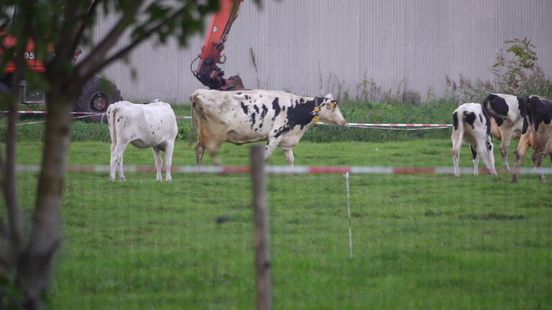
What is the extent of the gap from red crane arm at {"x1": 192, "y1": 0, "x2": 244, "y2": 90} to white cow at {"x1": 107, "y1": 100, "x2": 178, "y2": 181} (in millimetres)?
12759

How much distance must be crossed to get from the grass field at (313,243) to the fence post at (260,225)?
1128 mm

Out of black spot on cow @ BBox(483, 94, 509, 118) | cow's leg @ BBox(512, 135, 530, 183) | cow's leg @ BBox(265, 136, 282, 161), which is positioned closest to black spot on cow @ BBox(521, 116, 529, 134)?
cow's leg @ BBox(512, 135, 530, 183)

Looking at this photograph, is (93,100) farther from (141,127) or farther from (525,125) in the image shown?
(525,125)

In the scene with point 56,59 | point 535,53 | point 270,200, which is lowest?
point 270,200

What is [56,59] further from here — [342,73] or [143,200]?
[342,73]

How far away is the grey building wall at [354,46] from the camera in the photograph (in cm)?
3316

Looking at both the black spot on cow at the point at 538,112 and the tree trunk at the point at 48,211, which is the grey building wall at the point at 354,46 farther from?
the tree trunk at the point at 48,211

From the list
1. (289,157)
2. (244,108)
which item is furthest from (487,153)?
(244,108)

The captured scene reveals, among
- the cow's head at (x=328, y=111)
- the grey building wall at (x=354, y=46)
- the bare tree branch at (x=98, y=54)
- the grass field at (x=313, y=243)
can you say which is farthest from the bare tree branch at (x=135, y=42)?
the grey building wall at (x=354, y=46)

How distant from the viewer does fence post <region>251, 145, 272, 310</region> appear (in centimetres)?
565

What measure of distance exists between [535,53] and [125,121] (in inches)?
772

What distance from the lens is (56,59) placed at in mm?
5363

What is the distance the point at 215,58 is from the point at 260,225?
2648 centimetres

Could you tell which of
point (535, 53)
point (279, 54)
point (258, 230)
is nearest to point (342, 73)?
point (279, 54)
